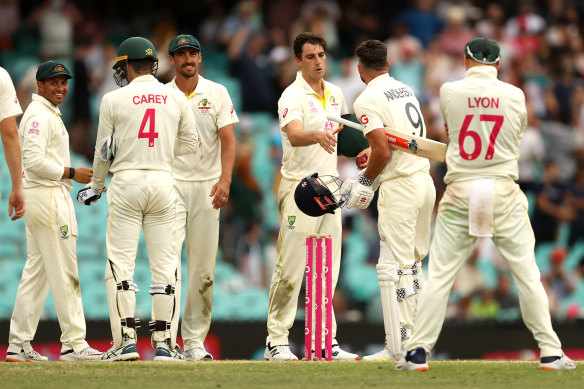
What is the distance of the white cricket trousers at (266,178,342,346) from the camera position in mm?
9023

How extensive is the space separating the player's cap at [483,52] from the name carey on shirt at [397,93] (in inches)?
41.4

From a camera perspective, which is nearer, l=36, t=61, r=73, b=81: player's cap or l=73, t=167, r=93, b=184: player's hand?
l=73, t=167, r=93, b=184: player's hand

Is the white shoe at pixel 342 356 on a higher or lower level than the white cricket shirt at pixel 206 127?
Result: lower

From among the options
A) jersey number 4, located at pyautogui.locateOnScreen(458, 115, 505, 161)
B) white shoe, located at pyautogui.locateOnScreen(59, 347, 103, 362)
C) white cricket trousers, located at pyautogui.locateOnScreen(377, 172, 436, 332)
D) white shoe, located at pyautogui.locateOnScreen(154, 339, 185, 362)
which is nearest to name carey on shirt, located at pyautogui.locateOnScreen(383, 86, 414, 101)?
white cricket trousers, located at pyautogui.locateOnScreen(377, 172, 436, 332)

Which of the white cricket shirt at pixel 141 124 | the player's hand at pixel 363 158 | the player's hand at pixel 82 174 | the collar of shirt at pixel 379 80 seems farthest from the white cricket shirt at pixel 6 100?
the player's hand at pixel 363 158

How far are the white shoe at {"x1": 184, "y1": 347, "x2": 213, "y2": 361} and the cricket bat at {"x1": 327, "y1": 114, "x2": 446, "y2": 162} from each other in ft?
8.42

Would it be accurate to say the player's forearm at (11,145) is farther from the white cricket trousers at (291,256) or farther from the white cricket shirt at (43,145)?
the white cricket trousers at (291,256)

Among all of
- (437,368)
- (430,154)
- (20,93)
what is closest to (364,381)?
(437,368)

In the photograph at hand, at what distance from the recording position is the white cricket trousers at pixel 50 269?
865 cm

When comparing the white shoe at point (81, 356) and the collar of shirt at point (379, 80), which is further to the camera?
the white shoe at point (81, 356)

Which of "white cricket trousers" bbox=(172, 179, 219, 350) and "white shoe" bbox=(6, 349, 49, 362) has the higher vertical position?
"white cricket trousers" bbox=(172, 179, 219, 350)

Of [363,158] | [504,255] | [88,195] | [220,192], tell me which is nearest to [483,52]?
[504,255]

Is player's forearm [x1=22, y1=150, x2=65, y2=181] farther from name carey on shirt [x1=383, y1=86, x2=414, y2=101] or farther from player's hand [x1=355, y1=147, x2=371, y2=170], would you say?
name carey on shirt [x1=383, y1=86, x2=414, y2=101]

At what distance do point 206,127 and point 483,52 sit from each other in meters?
2.88
